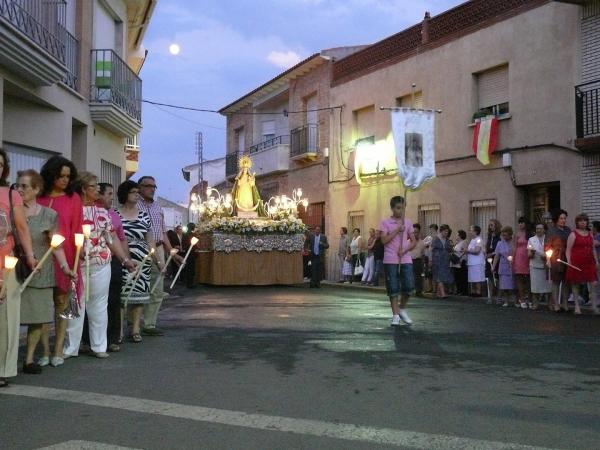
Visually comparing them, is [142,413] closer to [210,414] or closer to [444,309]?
[210,414]

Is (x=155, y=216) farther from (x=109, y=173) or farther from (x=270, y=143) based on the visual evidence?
(x=270, y=143)

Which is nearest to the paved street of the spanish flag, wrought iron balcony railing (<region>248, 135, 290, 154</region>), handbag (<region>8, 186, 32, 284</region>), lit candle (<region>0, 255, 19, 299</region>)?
lit candle (<region>0, 255, 19, 299</region>)

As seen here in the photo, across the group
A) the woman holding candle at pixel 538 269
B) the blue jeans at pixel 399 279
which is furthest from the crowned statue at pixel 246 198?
the blue jeans at pixel 399 279

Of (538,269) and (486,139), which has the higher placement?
(486,139)

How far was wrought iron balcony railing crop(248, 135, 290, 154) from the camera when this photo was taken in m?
33.4

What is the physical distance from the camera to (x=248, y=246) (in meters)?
20.8

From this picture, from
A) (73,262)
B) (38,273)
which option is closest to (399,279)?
(73,262)

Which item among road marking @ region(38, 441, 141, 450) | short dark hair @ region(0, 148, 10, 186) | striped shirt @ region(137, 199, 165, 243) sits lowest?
road marking @ region(38, 441, 141, 450)

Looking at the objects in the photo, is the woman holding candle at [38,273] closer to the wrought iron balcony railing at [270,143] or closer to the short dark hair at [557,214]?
the short dark hair at [557,214]

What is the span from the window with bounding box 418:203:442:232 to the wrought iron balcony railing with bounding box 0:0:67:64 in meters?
11.5

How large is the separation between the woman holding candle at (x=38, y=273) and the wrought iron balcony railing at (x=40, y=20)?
5.52m

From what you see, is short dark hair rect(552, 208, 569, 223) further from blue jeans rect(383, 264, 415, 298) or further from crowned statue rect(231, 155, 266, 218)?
crowned statue rect(231, 155, 266, 218)

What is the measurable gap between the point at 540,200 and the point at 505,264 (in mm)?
3968

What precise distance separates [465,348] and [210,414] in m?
3.98
